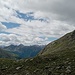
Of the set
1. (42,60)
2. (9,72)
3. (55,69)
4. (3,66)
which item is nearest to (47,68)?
(55,69)

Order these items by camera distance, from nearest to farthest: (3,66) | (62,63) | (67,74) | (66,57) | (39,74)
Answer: (67,74) → (39,74) → (62,63) → (66,57) → (3,66)

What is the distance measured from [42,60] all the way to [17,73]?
242 inches

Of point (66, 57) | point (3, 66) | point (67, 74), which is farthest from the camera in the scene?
point (3, 66)

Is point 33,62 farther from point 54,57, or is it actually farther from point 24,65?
point 54,57

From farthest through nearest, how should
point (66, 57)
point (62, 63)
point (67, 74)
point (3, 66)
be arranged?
point (3, 66), point (66, 57), point (62, 63), point (67, 74)

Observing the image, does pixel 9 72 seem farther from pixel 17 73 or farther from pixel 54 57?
pixel 54 57

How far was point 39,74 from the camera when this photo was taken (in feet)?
98.8

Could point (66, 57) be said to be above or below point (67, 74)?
above

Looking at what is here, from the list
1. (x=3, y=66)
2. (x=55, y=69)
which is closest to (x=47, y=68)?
(x=55, y=69)

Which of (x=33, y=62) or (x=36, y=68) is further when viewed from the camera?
(x=33, y=62)

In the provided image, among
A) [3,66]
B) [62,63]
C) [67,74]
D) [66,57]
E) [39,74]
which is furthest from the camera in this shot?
[3,66]

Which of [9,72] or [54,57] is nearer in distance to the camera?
[9,72]

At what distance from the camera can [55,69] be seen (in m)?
30.6

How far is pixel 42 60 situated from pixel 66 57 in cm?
480
